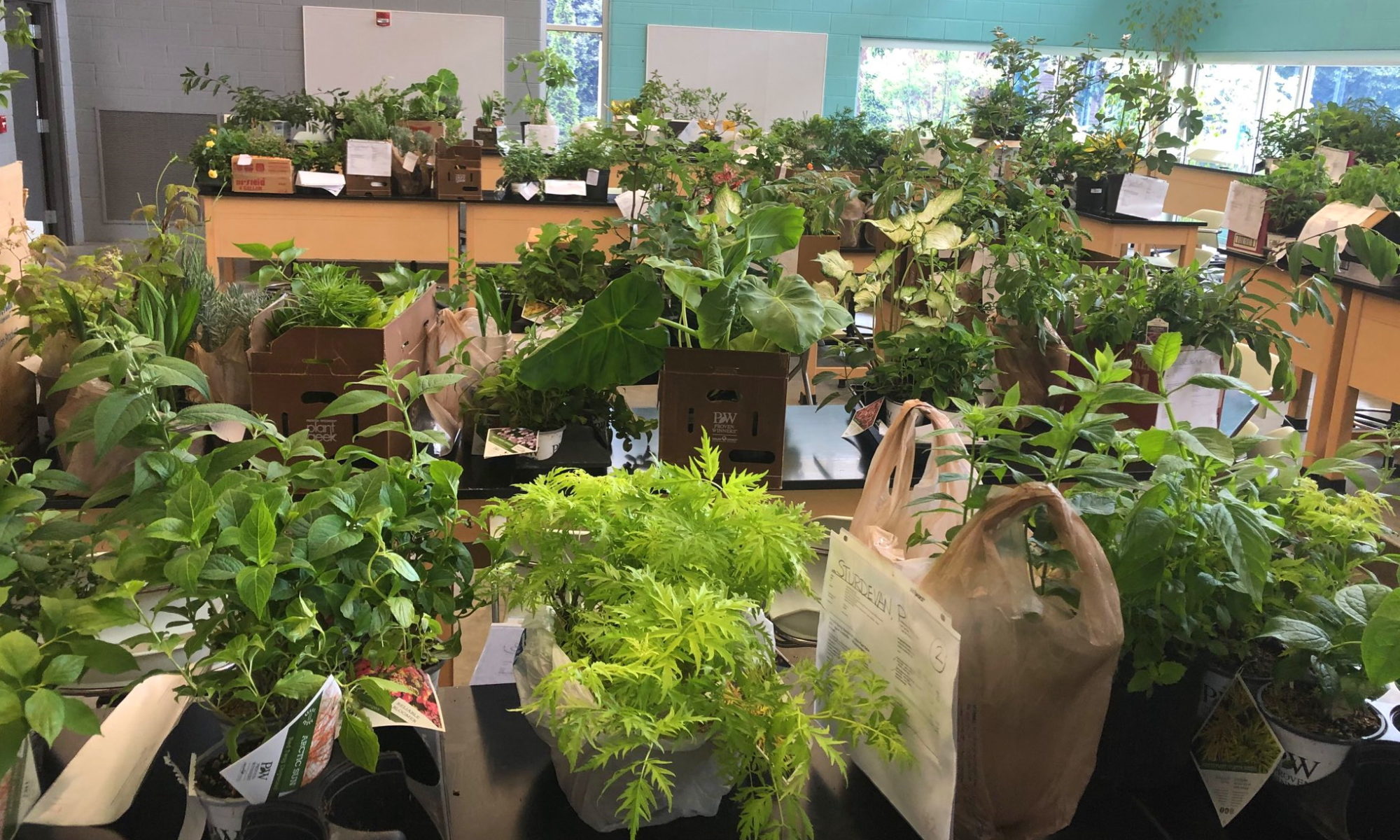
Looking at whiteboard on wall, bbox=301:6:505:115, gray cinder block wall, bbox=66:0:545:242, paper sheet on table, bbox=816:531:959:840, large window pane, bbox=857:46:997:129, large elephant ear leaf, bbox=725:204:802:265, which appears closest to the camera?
paper sheet on table, bbox=816:531:959:840

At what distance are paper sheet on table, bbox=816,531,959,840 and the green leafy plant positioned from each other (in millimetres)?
3940

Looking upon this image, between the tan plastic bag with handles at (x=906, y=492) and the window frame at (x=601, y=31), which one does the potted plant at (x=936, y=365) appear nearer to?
the tan plastic bag with handles at (x=906, y=492)

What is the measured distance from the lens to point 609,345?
205 cm

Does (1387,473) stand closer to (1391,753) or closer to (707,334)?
(1391,753)

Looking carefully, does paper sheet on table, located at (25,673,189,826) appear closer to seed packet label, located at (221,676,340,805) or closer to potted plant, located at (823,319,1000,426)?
seed packet label, located at (221,676,340,805)

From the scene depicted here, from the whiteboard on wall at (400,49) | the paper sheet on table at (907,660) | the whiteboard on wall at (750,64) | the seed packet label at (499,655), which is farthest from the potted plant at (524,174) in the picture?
the paper sheet on table at (907,660)

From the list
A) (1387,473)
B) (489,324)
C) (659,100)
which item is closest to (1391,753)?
(1387,473)

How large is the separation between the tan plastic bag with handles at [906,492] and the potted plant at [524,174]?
180 inches

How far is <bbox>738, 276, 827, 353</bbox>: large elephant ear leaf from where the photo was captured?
184 cm

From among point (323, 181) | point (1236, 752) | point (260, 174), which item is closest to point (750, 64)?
point (323, 181)

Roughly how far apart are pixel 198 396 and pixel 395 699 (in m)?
1.31

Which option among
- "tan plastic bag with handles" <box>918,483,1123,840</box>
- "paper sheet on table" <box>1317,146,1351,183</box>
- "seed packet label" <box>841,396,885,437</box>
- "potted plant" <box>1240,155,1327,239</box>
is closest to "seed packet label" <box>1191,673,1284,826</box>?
"tan plastic bag with handles" <box>918,483,1123,840</box>

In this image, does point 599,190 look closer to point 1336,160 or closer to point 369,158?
point 369,158

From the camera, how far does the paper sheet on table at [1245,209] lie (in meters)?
4.47
